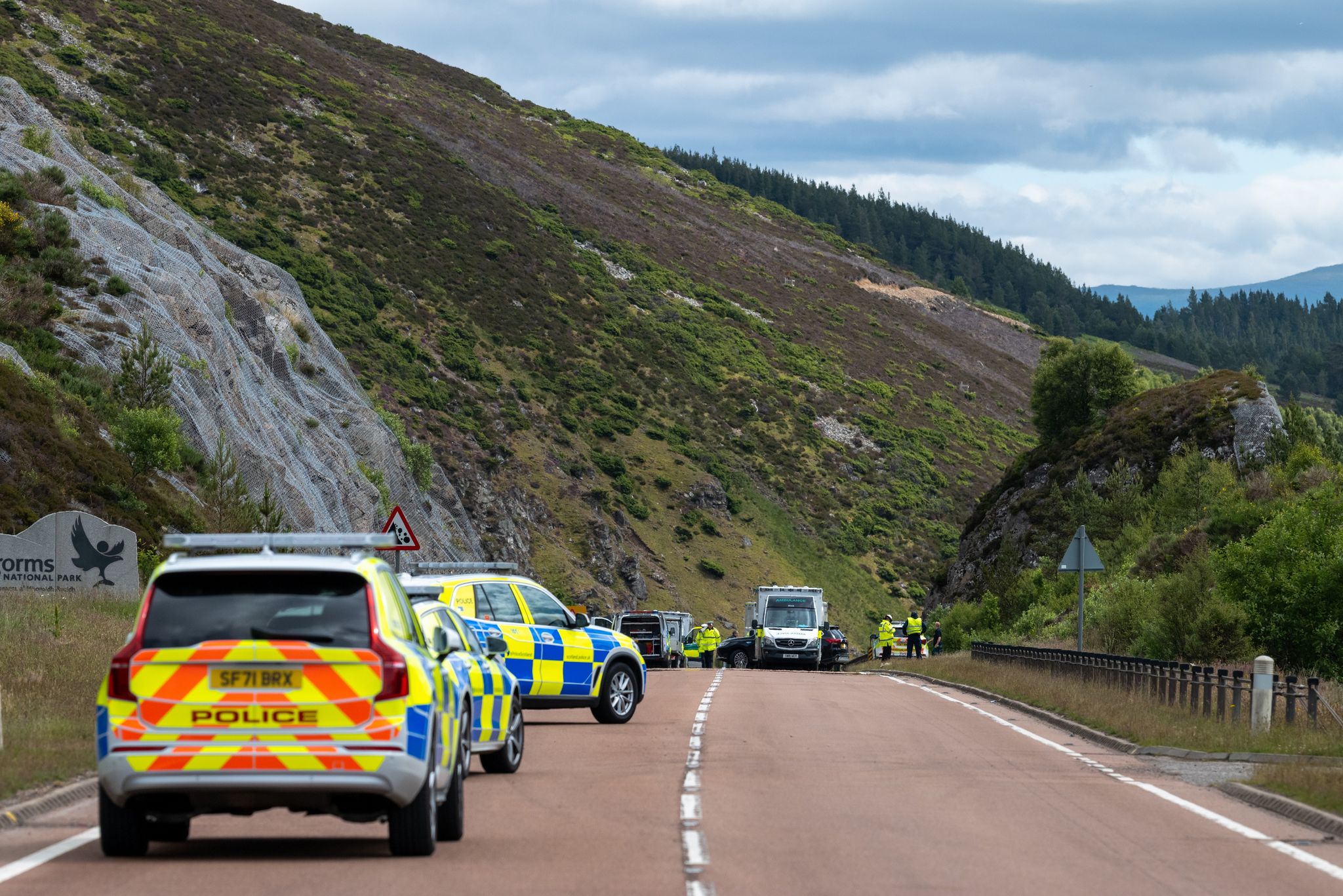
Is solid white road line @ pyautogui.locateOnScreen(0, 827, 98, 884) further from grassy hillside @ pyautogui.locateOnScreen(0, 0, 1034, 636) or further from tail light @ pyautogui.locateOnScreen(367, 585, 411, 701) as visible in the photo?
grassy hillside @ pyautogui.locateOnScreen(0, 0, 1034, 636)

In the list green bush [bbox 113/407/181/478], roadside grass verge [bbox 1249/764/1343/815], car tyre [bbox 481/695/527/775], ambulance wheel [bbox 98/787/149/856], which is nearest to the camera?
ambulance wheel [bbox 98/787/149/856]

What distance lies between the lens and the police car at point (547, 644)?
18875mm

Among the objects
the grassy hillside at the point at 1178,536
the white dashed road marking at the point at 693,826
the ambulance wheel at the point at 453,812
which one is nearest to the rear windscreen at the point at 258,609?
the ambulance wheel at the point at 453,812

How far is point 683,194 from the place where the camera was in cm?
14100

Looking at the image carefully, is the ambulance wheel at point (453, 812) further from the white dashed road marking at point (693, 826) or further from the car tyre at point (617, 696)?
the car tyre at point (617, 696)

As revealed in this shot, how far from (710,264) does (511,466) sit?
155 feet

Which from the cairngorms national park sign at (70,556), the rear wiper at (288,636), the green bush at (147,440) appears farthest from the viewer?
the green bush at (147,440)

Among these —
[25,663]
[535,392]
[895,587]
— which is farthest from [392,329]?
[25,663]

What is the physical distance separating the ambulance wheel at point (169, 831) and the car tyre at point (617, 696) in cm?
1032

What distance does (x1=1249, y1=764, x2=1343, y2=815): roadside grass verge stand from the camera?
12938 millimetres

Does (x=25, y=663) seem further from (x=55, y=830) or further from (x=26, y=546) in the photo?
(x=55, y=830)

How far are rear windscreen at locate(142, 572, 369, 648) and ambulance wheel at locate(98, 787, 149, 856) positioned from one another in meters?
1.04

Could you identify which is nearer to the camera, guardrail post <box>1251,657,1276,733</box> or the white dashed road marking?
the white dashed road marking

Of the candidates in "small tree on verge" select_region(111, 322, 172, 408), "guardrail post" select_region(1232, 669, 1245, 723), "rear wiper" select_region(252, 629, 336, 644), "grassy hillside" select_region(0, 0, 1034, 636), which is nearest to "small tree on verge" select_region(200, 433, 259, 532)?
"small tree on verge" select_region(111, 322, 172, 408)
